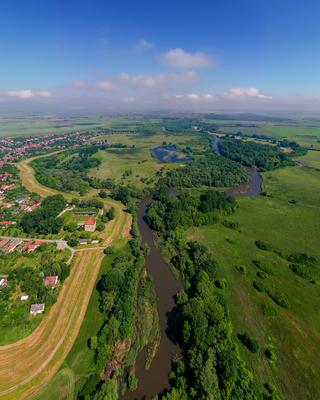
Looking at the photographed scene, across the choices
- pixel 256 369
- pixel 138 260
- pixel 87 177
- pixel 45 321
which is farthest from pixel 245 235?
pixel 87 177

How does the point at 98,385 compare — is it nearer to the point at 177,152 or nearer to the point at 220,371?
the point at 220,371

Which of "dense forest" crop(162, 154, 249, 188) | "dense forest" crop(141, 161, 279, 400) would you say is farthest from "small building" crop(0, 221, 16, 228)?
"dense forest" crop(162, 154, 249, 188)

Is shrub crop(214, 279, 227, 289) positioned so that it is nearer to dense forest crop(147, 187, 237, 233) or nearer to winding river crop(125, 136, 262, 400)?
winding river crop(125, 136, 262, 400)

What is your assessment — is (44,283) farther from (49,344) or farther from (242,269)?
(242,269)

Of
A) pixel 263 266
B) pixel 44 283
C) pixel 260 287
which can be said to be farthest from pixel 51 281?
pixel 263 266

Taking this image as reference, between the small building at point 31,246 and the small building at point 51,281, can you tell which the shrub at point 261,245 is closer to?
the small building at point 51,281

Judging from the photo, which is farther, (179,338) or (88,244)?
(88,244)
